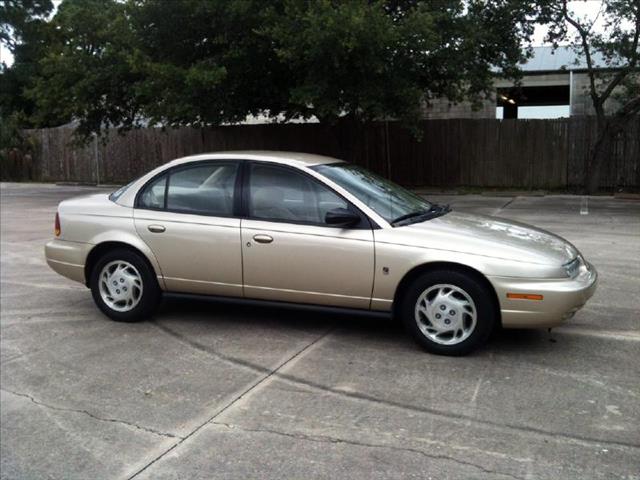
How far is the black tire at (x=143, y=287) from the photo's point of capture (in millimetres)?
5961

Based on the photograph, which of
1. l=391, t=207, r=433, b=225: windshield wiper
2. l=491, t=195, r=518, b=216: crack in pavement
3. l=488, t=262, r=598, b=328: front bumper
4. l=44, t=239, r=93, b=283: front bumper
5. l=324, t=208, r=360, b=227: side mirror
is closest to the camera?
l=488, t=262, r=598, b=328: front bumper

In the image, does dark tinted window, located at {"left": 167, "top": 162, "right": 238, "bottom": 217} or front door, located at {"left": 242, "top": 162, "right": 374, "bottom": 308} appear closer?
front door, located at {"left": 242, "top": 162, "right": 374, "bottom": 308}

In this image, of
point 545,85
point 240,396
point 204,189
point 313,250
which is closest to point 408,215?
point 313,250

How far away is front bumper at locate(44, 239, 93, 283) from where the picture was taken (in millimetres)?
6172

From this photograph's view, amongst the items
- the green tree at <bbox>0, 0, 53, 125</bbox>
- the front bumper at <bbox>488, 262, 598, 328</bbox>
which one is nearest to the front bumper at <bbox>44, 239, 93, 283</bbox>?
the front bumper at <bbox>488, 262, 598, 328</bbox>

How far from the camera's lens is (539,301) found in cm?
477

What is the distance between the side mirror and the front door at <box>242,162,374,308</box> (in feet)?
0.19

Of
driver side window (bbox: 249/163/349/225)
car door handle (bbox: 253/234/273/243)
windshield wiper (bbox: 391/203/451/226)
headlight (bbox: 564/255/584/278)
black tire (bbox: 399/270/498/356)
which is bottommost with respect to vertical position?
black tire (bbox: 399/270/498/356)

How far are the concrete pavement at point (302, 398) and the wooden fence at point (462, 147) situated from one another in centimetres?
1317

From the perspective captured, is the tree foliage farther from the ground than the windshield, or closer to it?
farther from the ground

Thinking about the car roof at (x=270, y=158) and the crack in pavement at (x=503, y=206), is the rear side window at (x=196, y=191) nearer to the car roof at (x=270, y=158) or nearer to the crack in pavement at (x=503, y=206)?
the car roof at (x=270, y=158)

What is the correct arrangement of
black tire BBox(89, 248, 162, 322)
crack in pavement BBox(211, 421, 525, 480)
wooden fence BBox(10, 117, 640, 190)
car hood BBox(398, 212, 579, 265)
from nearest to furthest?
crack in pavement BBox(211, 421, 525, 480) → car hood BBox(398, 212, 579, 265) → black tire BBox(89, 248, 162, 322) → wooden fence BBox(10, 117, 640, 190)

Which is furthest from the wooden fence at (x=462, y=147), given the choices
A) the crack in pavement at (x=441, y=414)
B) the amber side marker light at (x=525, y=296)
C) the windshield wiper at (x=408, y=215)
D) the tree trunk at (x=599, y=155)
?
the crack in pavement at (x=441, y=414)

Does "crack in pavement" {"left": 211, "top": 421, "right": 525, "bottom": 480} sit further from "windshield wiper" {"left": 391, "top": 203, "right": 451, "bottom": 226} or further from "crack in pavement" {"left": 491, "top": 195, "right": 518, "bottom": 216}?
"crack in pavement" {"left": 491, "top": 195, "right": 518, "bottom": 216}
